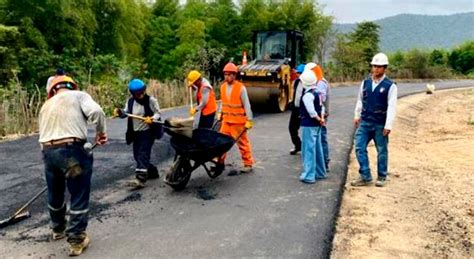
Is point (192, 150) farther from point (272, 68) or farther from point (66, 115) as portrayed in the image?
point (272, 68)

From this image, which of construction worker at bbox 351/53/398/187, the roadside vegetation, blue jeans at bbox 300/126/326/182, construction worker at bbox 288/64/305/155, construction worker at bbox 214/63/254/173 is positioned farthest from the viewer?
the roadside vegetation

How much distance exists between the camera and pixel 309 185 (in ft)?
23.1

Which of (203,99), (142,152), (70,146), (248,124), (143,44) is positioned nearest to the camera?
(70,146)

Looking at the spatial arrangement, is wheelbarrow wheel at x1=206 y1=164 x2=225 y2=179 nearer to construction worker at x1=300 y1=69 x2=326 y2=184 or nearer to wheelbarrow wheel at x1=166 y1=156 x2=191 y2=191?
wheelbarrow wheel at x1=166 y1=156 x2=191 y2=191

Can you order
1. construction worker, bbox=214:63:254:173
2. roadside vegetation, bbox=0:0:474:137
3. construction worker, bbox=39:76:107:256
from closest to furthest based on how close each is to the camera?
construction worker, bbox=39:76:107:256, construction worker, bbox=214:63:254:173, roadside vegetation, bbox=0:0:474:137

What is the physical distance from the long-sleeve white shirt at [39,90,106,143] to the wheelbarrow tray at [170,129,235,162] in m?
1.94

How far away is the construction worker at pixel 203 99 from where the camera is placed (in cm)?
740

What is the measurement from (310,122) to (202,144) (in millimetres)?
1575

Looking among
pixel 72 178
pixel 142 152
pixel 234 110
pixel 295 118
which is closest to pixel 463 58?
pixel 295 118

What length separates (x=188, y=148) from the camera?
6.57m

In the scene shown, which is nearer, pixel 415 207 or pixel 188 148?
pixel 415 207

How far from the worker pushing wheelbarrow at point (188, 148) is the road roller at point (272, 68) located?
7.51 metres

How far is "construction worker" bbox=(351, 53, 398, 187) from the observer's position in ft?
22.3

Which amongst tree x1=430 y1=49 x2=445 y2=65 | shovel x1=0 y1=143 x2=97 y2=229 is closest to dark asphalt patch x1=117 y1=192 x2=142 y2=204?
shovel x1=0 y1=143 x2=97 y2=229
